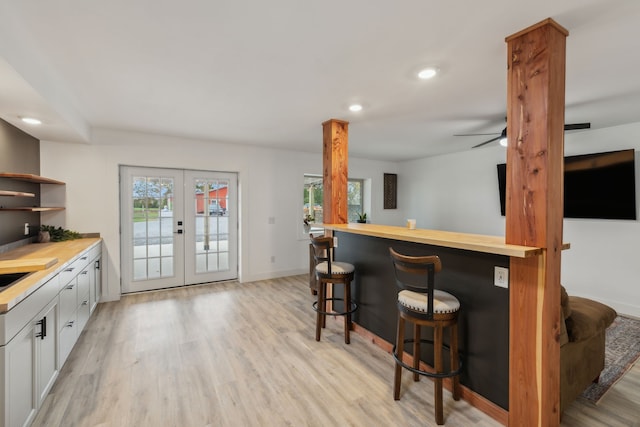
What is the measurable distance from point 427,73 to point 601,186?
133 inches

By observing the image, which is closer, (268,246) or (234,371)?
(234,371)

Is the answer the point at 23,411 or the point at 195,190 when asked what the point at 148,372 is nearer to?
the point at 23,411

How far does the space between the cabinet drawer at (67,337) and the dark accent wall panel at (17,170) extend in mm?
1197

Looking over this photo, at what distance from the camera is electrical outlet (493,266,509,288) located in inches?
73.5

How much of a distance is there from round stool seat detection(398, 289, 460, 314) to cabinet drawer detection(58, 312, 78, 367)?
8.88ft

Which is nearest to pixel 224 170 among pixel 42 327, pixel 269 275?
pixel 269 275

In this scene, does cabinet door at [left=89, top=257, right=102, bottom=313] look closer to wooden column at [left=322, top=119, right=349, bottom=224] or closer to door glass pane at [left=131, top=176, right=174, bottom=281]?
door glass pane at [left=131, top=176, right=174, bottom=281]

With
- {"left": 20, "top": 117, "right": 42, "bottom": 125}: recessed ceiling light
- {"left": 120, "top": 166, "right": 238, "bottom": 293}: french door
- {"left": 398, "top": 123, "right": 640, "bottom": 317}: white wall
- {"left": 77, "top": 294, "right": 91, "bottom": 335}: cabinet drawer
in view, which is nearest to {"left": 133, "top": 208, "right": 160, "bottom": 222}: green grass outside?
{"left": 120, "top": 166, "right": 238, "bottom": 293}: french door

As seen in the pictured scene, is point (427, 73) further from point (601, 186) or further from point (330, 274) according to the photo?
point (601, 186)

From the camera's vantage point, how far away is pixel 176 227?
4770 millimetres

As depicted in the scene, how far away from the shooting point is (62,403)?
2068 mm

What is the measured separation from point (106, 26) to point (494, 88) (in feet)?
10.1

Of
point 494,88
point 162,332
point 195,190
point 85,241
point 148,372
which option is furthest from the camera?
point 195,190

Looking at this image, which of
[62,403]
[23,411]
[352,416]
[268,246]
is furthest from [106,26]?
[268,246]
